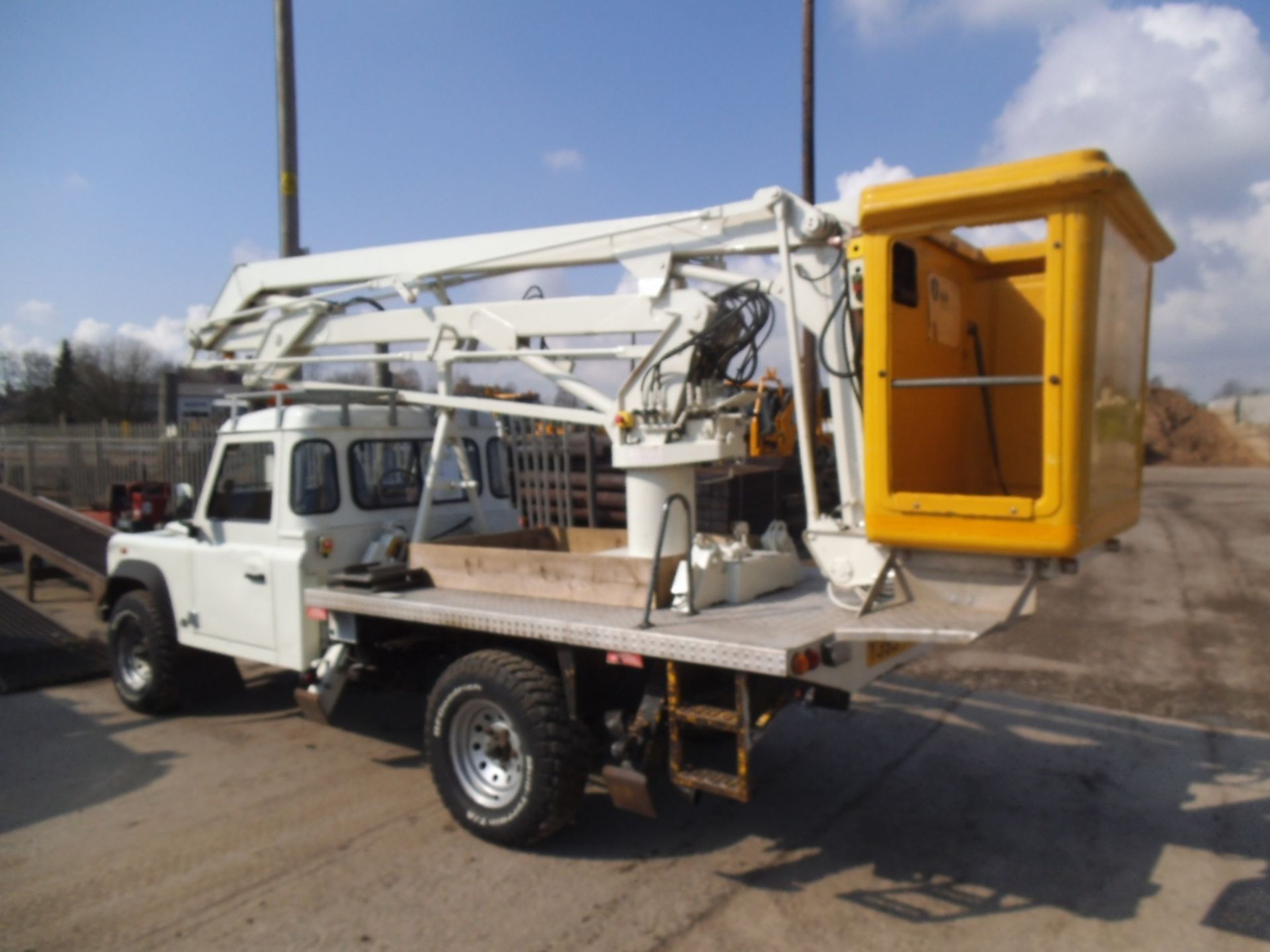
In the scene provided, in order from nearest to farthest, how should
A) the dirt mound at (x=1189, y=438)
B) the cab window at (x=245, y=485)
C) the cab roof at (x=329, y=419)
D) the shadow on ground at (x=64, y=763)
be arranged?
the shadow on ground at (x=64, y=763)
the cab roof at (x=329, y=419)
the cab window at (x=245, y=485)
the dirt mound at (x=1189, y=438)

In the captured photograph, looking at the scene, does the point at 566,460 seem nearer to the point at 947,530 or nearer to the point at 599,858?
the point at 599,858

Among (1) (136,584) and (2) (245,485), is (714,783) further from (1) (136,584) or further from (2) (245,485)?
(1) (136,584)

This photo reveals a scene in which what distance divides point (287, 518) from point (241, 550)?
0.52 meters

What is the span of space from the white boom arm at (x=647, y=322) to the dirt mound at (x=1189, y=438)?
131 ft

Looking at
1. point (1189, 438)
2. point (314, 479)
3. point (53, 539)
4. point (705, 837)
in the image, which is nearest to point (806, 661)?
point (705, 837)

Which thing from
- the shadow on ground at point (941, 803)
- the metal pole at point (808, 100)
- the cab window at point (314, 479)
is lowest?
the shadow on ground at point (941, 803)

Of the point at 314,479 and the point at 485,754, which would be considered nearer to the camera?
the point at 485,754

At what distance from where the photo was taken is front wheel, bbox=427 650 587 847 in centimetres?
451

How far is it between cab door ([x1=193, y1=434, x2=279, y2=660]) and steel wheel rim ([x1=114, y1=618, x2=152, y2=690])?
0.79 metres

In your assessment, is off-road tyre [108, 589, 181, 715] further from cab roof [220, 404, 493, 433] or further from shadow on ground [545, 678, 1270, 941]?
shadow on ground [545, 678, 1270, 941]

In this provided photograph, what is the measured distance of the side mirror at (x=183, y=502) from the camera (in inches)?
267

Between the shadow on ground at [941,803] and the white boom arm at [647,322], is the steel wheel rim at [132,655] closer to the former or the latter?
the shadow on ground at [941,803]

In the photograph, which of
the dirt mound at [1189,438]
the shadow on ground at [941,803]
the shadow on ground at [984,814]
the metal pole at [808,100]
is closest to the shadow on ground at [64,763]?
the shadow on ground at [941,803]

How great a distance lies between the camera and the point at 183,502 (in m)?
6.84
